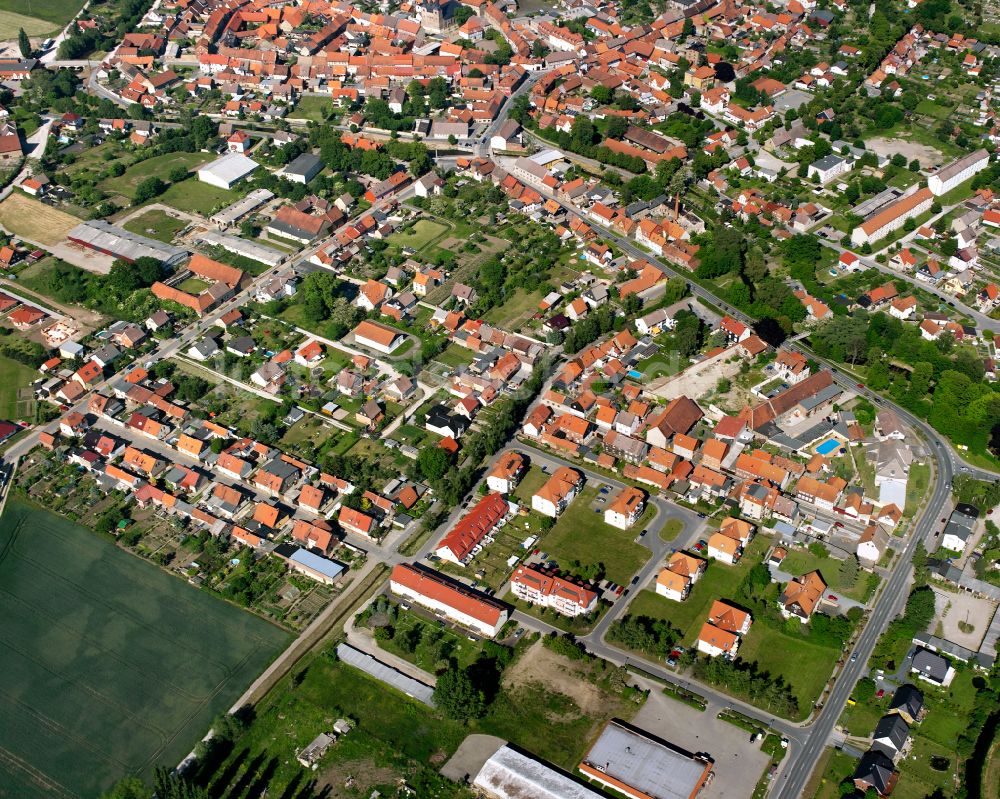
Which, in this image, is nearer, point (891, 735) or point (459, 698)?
point (891, 735)

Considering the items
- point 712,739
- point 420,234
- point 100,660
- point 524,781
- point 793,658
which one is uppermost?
point 420,234

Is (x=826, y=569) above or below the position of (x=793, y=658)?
above

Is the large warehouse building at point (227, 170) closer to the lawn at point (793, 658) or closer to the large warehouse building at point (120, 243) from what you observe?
the large warehouse building at point (120, 243)

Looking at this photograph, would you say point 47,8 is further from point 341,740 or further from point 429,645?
point 341,740

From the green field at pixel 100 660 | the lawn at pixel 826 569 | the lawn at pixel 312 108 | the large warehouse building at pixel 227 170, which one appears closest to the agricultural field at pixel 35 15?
the lawn at pixel 312 108

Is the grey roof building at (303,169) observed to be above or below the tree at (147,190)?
above

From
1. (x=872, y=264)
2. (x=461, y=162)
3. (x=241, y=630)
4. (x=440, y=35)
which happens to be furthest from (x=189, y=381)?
(x=440, y=35)

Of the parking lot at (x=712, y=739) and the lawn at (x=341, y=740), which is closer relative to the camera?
the parking lot at (x=712, y=739)

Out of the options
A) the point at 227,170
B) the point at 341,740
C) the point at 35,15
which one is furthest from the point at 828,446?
the point at 35,15

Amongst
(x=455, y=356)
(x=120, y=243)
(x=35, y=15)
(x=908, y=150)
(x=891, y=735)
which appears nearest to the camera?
(x=891, y=735)
